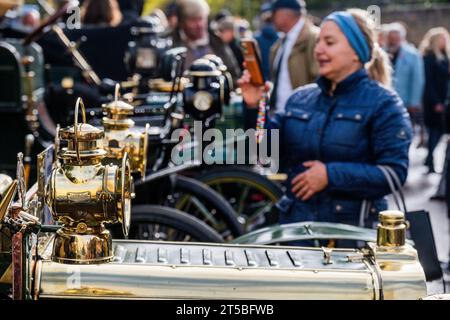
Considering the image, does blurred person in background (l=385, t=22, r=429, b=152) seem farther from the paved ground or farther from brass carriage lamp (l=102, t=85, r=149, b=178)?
brass carriage lamp (l=102, t=85, r=149, b=178)

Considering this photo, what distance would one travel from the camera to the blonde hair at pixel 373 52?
422 cm

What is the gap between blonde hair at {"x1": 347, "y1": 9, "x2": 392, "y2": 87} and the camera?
4223 millimetres

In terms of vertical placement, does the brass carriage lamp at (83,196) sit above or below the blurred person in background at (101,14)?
below

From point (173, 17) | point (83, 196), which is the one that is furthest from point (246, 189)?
point (83, 196)

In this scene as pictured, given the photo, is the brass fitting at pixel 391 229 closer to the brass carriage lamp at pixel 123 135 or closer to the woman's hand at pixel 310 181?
the woman's hand at pixel 310 181

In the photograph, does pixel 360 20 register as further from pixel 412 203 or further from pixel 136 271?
pixel 412 203

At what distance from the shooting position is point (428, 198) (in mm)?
9789

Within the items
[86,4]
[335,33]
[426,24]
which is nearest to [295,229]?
[335,33]

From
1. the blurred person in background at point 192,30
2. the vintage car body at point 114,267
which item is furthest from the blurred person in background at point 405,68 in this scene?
the vintage car body at point 114,267

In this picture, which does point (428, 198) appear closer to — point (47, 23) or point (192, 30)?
point (192, 30)

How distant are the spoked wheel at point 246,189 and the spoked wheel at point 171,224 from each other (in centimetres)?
178

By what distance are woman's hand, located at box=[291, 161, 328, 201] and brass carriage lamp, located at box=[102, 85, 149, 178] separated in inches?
26.0

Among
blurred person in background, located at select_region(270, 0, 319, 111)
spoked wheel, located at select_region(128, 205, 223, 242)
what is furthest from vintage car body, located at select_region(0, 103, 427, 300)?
blurred person in background, located at select_region(270, 0, 319, 111)

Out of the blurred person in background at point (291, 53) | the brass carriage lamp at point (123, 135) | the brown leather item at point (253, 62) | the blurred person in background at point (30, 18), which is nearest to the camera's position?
the brass carriage lamp at point (123, 135)
